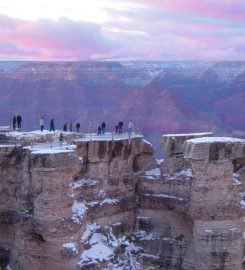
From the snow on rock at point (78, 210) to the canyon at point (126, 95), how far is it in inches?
2118

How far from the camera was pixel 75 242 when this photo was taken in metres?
29.2

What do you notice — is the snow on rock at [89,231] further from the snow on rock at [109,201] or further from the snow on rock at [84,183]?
the snow on rock at [84,183]

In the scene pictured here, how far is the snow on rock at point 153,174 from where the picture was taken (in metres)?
35.2

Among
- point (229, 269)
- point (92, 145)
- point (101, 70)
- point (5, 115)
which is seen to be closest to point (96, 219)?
point (92, 145)

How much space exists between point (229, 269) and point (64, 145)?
10.2 meters

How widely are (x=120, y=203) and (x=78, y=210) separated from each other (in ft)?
13.9

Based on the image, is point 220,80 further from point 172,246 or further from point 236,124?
point 172,246

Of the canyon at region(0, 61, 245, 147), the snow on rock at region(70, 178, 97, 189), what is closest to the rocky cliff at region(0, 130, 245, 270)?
the snow on rock at region(70, 178, 97, 189)

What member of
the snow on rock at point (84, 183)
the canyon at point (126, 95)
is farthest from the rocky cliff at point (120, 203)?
the canyon at point (126, 95)

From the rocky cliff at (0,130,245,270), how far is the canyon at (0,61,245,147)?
167 feet

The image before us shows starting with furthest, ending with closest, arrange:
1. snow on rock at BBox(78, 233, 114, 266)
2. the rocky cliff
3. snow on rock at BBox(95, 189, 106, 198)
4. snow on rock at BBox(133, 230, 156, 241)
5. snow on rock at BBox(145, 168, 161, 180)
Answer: snow on rock at BBox(145, 168, 161, 180) → snow on rock at BBox(133, 230, 156, 241) → snow on rock at BBox(95, 189, 106, 198) → snow on rock at BBox(78, 233, 114, 266) → the rocky cliff

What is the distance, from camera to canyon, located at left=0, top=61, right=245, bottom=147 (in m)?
91.2

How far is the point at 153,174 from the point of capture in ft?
116

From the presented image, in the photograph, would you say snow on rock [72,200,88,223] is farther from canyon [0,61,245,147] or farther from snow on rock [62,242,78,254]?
canyon [0,61,245,147]
